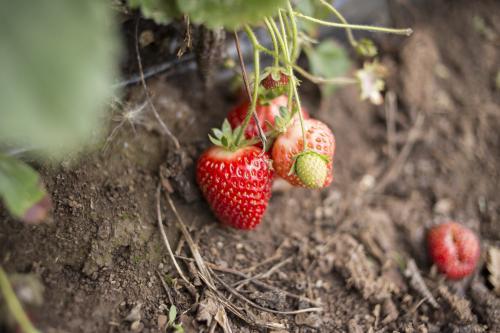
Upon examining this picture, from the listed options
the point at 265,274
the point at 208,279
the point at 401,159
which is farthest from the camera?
the point at 401,159

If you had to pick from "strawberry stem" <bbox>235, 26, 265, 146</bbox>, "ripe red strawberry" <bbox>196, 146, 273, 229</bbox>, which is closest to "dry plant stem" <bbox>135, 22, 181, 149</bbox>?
"ripe red strawberry" <bbox>196, 146, 273, 229</bbox>

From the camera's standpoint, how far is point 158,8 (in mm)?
1200

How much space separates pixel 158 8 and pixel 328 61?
0.83 metres

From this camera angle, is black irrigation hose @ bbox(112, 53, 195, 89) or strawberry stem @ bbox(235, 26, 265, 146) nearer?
strawberry stem @ bbox(235, 26, 265, 146)

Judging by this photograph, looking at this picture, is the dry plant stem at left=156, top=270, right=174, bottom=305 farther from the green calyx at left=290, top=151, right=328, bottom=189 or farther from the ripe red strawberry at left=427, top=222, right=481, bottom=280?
the ripe red strawberry at left=427, top=222, right=481, bottom=280

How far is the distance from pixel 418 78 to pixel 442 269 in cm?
83

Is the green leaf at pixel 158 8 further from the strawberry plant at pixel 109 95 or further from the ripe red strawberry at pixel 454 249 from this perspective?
the ripe red strawberry at pixel 454 249

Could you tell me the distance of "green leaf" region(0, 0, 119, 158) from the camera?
783 millimetres

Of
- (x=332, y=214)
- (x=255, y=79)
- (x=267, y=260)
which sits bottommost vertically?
(x=332, y=214)

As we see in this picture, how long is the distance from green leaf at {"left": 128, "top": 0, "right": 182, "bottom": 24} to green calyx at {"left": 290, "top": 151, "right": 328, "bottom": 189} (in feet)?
1.61

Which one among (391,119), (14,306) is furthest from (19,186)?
(391,119)

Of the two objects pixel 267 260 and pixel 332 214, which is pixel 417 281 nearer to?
pixel 332 214

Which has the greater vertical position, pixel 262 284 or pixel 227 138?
pixel 227 138

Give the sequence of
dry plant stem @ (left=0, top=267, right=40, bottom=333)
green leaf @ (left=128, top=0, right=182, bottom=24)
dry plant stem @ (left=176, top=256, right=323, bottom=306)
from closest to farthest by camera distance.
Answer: dry plant stem @ (left=0, top=267, right=40, bottom=333) < green leaf @ (left=128, top=0, right=182, bottom=24) < dry plant stem @ (left=176, top=256, right=323, bottom=306)
